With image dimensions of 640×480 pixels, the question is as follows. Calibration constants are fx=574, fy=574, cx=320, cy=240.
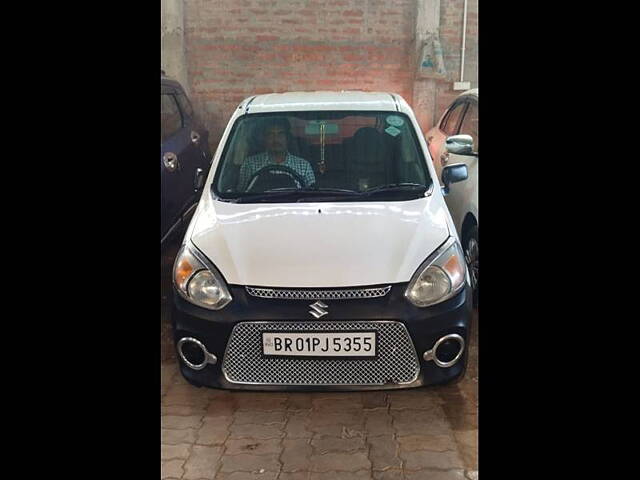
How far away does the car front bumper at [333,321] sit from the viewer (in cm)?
228

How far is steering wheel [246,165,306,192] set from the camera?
3027 mm

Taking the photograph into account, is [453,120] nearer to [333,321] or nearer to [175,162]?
[175,162]

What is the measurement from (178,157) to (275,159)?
5.91 ft

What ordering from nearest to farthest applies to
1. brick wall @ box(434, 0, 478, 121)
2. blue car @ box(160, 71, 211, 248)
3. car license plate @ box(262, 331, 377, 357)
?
car license plate @ box(262, 331, 377, 357) → blue car @ box(160, 71, 211, 248) → brick wall @ box(434, 0, 478, 121)

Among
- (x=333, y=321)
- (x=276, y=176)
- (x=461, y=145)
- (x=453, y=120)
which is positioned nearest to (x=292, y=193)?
(x=276, y=176)

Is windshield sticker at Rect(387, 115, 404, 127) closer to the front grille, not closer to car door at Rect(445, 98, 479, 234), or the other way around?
car door at Rect(445, 98, 479, 234)

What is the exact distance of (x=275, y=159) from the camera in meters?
3.13

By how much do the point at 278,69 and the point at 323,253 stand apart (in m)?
4.83

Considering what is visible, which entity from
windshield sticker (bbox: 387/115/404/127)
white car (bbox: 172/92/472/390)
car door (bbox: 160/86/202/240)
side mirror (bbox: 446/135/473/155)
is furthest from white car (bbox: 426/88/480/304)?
car door (bbox: 160/86/202/240)

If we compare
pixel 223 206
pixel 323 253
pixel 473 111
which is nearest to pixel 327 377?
pixel 323 253

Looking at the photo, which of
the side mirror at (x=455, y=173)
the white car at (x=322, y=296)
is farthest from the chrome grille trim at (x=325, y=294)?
the side mirror at (x=455, y=173)

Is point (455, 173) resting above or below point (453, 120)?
below

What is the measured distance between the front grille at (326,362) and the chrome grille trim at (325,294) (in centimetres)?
10
